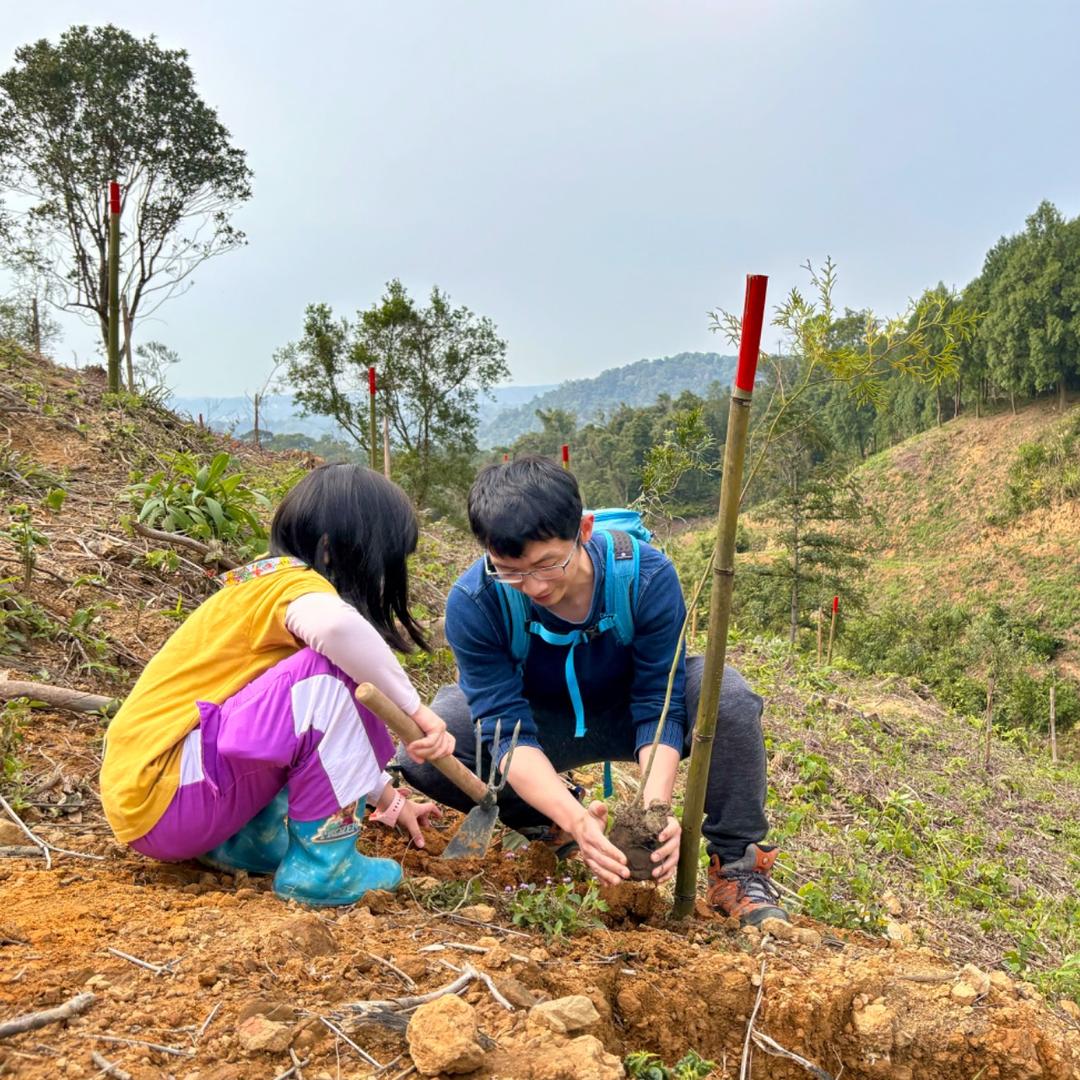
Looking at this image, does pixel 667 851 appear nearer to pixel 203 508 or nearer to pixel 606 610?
pixel 606 610

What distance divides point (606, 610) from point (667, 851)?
0.57 meters

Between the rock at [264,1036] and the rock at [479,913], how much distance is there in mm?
620

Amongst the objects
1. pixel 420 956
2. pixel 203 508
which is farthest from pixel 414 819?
pixel 203 508

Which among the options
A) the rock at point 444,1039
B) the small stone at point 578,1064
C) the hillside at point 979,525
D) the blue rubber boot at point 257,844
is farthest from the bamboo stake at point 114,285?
the hillside at point 979,525

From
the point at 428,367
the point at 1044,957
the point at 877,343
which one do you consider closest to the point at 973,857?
the point at 1044,957

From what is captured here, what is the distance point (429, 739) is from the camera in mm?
1723

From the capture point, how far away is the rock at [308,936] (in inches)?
52.4

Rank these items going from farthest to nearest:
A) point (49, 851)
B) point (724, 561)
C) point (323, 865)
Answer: point (49, 851) → point (323, 865) → point (724, 561)

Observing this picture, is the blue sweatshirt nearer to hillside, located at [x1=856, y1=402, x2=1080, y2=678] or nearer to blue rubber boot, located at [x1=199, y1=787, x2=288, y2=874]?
blue rubber boot, located at [x1=199, y1=787, x2=288, y2=874]

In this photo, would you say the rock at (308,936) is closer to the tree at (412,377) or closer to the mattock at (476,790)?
the mattock at (476,790)

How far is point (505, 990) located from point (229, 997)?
396 mm

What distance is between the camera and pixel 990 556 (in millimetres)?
→ 28875

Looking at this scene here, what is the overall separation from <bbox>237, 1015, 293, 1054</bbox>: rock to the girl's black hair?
2.89ft

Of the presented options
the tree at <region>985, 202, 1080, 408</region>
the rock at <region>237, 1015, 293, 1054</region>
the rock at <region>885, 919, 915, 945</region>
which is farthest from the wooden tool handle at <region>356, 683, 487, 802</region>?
the tree at <region>985, 202, 1080, 408</region>
